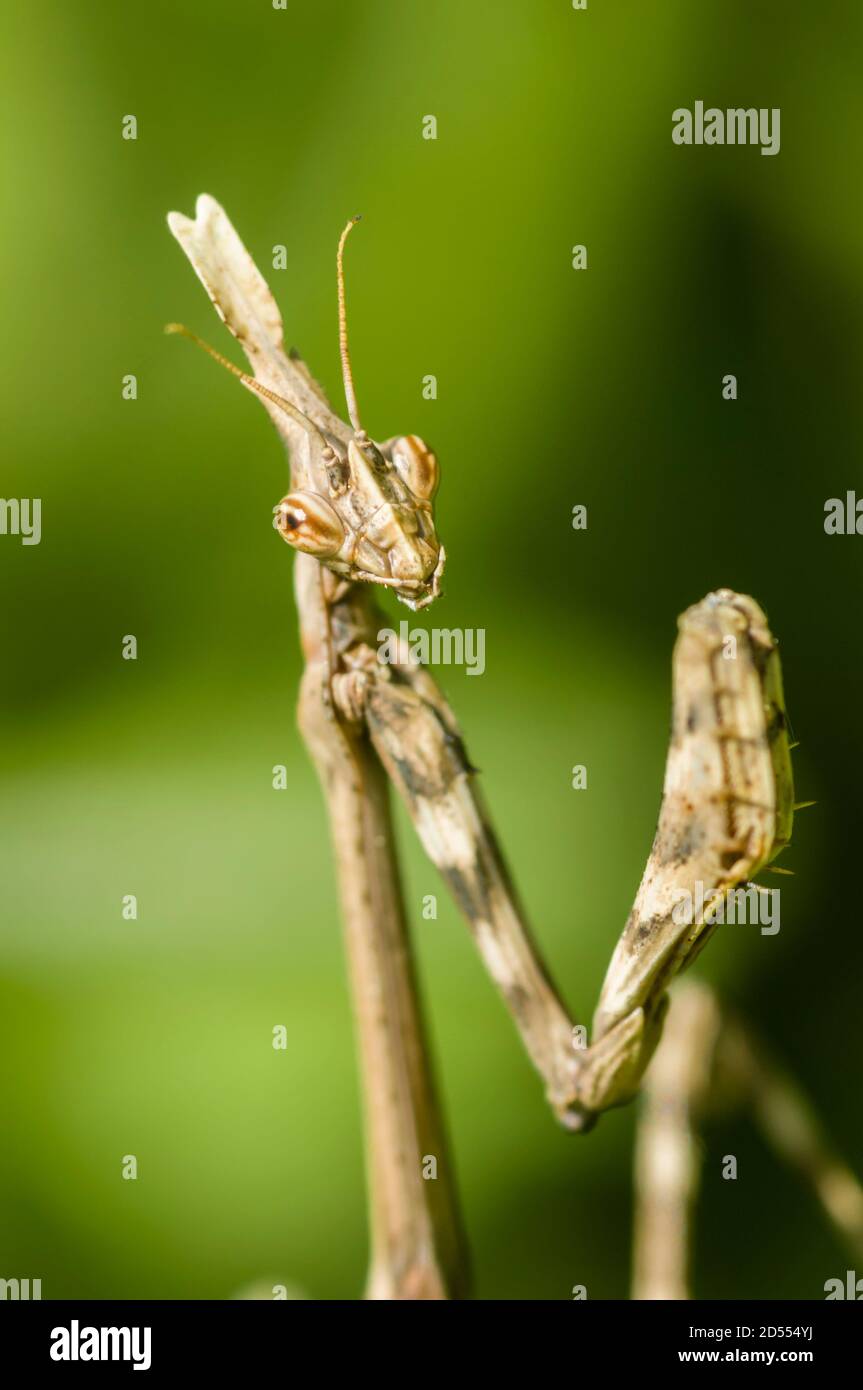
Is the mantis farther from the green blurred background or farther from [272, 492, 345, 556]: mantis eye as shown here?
the green blurred background

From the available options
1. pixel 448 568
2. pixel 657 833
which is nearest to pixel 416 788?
pixel 657 833

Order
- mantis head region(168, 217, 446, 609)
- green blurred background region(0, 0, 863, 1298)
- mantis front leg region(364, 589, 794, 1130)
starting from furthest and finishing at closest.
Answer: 1. green blurred background region(0, 0, 863, 1298)
2. mantis head region(168, 217, 446, 609)
3. mantis front leg region(364, 589, 794, 1130)

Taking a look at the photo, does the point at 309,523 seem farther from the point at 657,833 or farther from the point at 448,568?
the point at 448,568

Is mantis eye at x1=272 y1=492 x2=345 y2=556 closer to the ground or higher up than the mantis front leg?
higher up

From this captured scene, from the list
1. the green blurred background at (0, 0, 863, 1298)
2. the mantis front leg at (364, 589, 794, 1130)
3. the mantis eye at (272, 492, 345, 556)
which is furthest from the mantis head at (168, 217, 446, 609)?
the green blurred background at (0, 0, 863, 1298)
